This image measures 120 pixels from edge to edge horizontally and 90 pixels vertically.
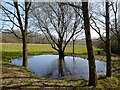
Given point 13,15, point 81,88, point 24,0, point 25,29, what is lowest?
point 81,88

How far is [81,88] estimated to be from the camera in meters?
7.03

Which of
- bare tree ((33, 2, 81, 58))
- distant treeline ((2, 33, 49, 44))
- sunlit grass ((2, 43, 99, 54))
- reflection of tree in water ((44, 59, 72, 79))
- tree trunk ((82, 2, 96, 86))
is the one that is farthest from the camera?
sunlit grass ((2, 43, 99, 54))

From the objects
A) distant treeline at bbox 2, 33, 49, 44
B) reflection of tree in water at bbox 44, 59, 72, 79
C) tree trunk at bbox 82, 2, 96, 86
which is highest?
distant treeline at bbox 2, 33, 49, 44

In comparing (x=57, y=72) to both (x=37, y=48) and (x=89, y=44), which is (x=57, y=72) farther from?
(x=37, y=48)

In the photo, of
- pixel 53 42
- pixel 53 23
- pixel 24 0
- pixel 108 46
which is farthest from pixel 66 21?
pixel 108 46

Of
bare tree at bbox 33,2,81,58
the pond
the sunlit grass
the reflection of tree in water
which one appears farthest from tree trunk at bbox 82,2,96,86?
the sunlit grass

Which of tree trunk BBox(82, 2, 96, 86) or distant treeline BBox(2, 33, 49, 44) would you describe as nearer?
tree trunk BBox(82, 2, 96, 86)

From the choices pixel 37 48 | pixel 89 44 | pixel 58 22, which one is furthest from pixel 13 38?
pixel 37 48

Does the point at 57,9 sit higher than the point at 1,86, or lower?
higher

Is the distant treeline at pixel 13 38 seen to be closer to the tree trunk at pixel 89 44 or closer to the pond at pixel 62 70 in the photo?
the pond at pixel 62 70

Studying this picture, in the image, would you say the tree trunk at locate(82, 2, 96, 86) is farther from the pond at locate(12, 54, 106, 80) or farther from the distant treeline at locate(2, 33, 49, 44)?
the distant treeline at locate(2, 33, 49, 44)

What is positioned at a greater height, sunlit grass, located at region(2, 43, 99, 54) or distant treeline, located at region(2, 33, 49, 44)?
→ distant treeline, located at region(2, 33, 49, 44)

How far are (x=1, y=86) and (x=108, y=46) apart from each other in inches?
218

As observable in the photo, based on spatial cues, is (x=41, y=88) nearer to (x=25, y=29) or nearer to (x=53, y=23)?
(x=25, y=29)
